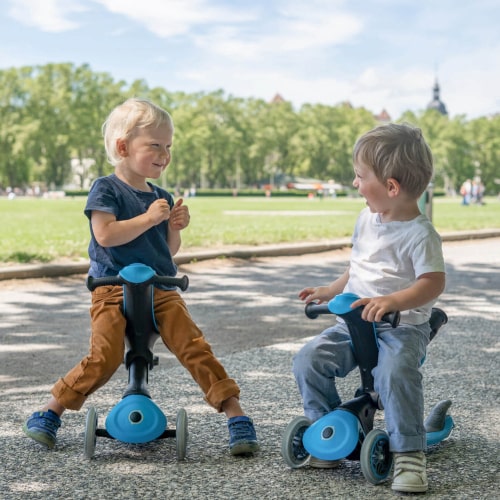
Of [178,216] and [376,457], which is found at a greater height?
[178,216]

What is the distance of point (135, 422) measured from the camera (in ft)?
9.93

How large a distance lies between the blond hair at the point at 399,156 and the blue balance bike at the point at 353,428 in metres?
0.45

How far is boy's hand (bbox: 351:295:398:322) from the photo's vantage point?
2.68 metres

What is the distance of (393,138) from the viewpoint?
2836 millimetres

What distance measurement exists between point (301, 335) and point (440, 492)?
2972 mm

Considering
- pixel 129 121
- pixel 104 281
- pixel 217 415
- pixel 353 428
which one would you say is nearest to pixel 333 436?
pixel 353 428

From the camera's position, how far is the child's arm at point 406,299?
2693 millimetres

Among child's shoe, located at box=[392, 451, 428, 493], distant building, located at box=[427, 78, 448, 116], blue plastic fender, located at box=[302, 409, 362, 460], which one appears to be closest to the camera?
child's shoe, located at box=[392, 451, 428, 493]

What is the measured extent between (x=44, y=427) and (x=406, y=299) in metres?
1.44

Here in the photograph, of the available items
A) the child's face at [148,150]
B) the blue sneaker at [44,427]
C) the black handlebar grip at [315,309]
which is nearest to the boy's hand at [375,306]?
the black handlebar grip at [315,309]

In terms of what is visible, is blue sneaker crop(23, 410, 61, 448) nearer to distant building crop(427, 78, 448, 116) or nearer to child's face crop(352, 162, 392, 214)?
child's face crop(352, 162, 392, 214)

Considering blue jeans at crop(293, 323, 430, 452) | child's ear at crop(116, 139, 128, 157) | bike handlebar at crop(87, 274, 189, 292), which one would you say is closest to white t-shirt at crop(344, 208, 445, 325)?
blue jeans at crop(293, 323, 430, 452)

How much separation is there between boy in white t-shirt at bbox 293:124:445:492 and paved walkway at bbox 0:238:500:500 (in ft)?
0.78

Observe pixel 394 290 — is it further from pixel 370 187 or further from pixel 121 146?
pixel 121 146
